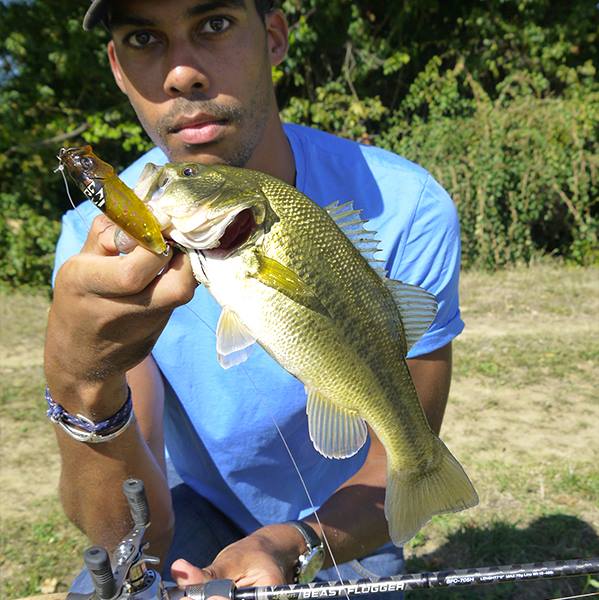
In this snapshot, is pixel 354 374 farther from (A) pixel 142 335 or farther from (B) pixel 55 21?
(B) pixel 55 21

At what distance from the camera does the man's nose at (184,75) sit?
6.82 ft

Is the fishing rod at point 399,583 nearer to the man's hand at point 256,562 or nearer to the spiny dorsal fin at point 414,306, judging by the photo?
the man's hand at point 256,562

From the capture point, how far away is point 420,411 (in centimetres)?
170

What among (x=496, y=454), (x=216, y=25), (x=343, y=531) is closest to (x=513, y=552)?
(x=496, y=454)

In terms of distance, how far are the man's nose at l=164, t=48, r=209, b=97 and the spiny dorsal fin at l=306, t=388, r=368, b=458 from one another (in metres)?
1.05

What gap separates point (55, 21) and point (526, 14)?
772 cm

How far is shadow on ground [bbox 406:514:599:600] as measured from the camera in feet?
11.2

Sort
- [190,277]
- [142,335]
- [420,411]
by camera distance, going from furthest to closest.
→ [420,411] → [142,335] → [190,277]

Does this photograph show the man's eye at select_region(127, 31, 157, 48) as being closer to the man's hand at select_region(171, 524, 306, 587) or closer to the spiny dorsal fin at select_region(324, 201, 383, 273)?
the spiny dorsal fin at select_region(324, 201, 383, 273)

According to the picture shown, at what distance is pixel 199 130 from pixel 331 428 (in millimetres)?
1068

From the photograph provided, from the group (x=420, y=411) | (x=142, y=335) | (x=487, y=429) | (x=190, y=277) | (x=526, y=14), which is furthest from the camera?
(x=526, y=14)

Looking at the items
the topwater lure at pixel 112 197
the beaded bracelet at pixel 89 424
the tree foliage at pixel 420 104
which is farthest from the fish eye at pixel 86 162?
the tree foliage at pixel 420 104

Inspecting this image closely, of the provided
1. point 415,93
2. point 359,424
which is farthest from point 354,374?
point 415,93

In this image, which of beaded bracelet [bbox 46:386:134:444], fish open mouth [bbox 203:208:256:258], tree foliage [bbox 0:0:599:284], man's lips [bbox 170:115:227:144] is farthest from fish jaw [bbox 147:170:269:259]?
tree foliage [bbox 0:0:599:284]
